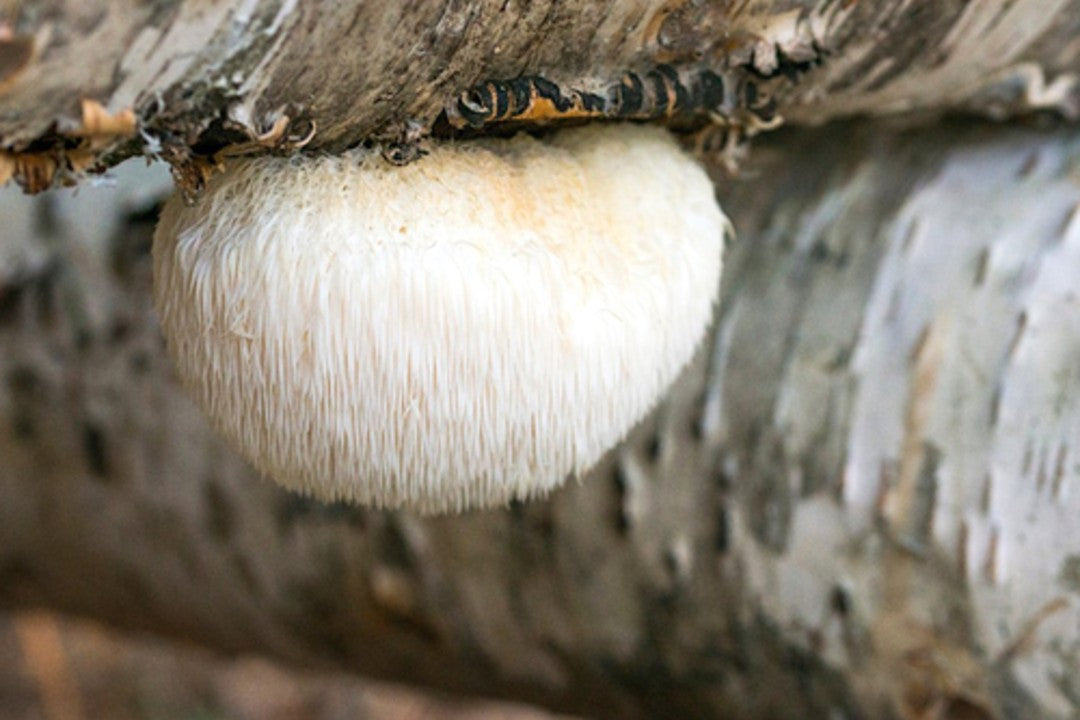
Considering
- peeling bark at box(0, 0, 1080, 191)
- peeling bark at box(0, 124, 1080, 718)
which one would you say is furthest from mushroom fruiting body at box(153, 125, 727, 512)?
peeling bark at box(0, 124, 1080, 718)

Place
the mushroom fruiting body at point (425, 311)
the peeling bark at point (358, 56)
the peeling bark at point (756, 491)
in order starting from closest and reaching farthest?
the peeling bark at point (358, 56) → the mushroom fruiting body at point (425, 311) → the peeling bark at point (756, 491)

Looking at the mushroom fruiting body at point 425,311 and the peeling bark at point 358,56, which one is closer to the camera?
the peeling bark at point 358,56

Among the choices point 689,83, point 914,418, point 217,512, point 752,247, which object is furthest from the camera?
point 217,512


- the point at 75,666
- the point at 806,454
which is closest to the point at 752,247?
the point at 806,454

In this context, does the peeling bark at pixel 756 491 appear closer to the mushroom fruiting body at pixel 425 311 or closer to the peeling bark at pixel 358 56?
the peeling bark at pixel 358 56

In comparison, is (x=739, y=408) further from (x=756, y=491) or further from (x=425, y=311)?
(x=425, y=311)

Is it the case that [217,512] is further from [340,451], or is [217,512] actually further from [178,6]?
[178,6]

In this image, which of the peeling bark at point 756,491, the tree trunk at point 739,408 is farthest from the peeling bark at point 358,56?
the peeling bark at point 756,491
